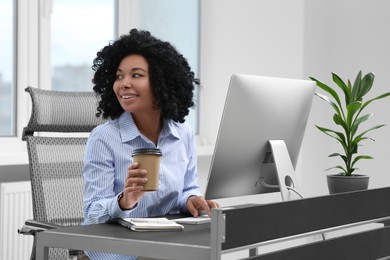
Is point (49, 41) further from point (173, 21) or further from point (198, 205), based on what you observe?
point (198, 205)

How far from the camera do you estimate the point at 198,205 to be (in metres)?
2.15

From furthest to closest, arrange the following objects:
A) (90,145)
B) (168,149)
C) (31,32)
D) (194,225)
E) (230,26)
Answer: (230,26)
(31,32)
(168,149)
(90,145)
(194,225)

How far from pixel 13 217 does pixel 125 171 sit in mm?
1359

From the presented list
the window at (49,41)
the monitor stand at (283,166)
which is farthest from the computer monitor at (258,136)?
the window at (49,41)

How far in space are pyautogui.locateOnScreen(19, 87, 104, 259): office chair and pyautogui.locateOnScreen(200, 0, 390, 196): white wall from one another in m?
1.87

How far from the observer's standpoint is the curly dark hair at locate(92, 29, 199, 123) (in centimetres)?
221

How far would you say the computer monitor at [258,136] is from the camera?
1.91 metres

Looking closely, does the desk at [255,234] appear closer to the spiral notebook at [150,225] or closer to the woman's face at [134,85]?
the spiral notebook at [150,225]

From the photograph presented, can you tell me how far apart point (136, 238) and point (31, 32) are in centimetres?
214

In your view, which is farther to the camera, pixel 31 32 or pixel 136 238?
pixel 31 32

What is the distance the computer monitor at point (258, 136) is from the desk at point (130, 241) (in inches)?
8.1

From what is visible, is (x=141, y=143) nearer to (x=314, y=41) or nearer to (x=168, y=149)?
(x=168, y=149)

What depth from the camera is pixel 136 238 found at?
65.2 inches

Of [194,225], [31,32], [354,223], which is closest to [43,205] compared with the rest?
[194,225]
